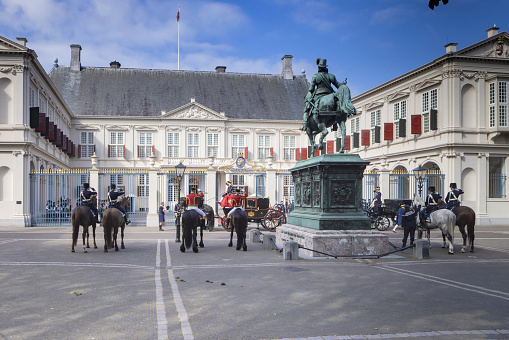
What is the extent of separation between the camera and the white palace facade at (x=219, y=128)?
83.6 ft

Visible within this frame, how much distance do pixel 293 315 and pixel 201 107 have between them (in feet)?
131

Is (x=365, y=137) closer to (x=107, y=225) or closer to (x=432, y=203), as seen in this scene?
(x=432, y=203)

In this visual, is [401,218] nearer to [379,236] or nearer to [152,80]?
[379,236]

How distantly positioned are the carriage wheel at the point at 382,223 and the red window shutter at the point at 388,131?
10132 millimetres

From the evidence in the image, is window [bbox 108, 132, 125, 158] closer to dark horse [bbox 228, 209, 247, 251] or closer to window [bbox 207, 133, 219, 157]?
window [bbox 207, 133, 219, 157]

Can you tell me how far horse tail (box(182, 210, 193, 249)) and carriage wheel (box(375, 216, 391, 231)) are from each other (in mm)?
11373

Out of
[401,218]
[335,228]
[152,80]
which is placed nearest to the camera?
[335,228]

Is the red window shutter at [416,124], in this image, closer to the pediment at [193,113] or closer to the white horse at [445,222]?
the white horse at [445,222]

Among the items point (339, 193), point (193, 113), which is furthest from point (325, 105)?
point (193, 113)

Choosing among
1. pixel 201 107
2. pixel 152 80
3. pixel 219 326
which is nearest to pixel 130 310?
pixel 219 326

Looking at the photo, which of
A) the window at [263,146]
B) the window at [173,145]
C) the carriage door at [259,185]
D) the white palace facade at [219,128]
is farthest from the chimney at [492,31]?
the window at [173,145]

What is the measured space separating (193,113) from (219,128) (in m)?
2.79

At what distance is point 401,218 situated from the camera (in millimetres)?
14195

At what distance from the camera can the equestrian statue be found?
1227cm
